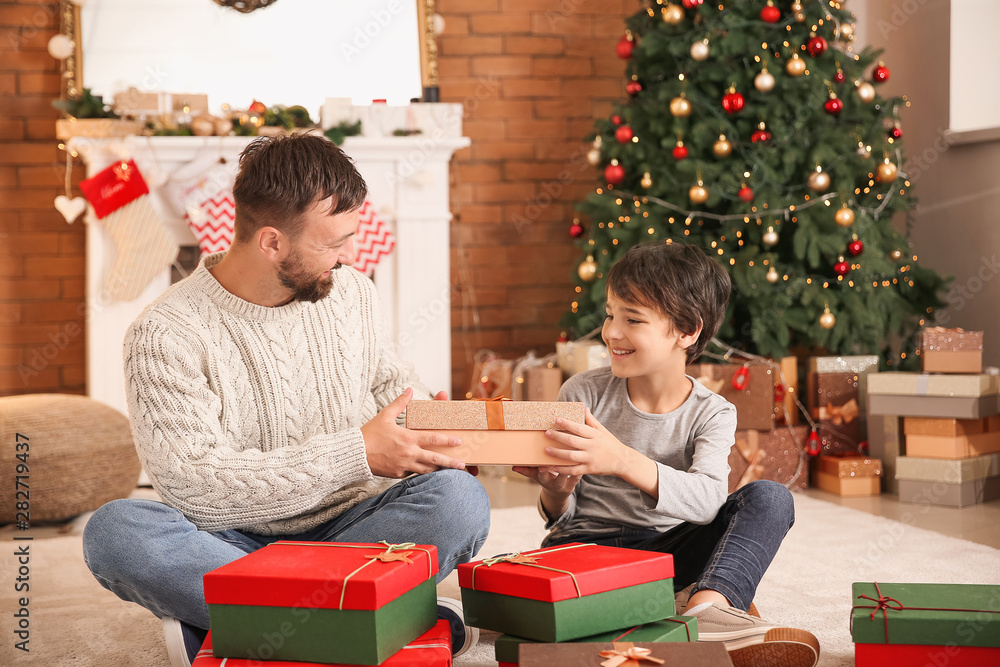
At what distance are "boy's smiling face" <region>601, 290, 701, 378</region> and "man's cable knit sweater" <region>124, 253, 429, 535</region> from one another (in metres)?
0.41

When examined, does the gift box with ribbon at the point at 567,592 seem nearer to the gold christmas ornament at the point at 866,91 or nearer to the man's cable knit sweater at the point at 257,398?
the man's cable knit sweater at the point at 257,398

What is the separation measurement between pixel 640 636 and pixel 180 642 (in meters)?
0.74

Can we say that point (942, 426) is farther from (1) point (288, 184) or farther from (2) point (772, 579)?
(1) point (288, 184)

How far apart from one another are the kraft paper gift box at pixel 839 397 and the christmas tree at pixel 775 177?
2.5 inches

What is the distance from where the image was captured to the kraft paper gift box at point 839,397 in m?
3.19

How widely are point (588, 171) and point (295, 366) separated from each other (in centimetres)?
275

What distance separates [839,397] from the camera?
126 inches

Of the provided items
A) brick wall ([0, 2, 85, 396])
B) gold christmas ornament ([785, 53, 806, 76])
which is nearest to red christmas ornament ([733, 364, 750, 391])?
Result: gold christmas ornament ([785, 53, 806, 76])

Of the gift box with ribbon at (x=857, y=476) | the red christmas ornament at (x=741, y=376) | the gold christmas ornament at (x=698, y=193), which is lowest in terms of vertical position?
the gift box with ribbon at (x=857, y=476)

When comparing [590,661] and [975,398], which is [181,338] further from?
[975,398]

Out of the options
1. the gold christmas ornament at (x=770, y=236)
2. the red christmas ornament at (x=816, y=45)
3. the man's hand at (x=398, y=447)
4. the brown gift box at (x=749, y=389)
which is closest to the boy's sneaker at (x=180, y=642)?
the man's hand at (x=398, y=447)

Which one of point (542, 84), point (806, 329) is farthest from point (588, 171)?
point (806, 329)

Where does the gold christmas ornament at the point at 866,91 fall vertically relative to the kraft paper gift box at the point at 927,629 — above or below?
above

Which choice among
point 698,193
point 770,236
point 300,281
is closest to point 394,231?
point 698,193
